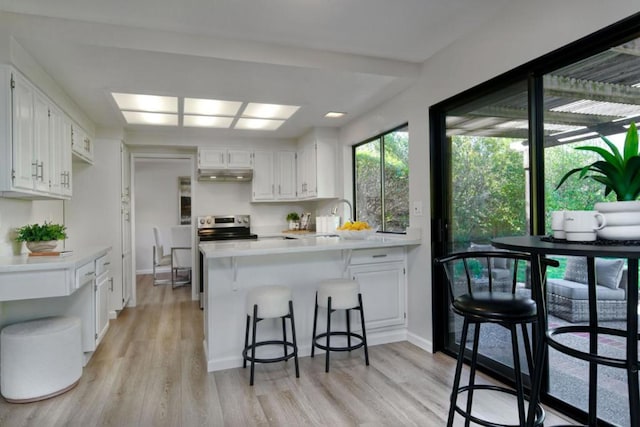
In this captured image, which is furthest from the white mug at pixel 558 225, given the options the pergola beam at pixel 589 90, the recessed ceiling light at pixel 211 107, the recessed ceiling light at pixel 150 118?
the recessed ceiling light at pixel 150 118

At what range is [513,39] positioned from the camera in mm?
2381

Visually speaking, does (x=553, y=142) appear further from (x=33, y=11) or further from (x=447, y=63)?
(x=33, y=11)

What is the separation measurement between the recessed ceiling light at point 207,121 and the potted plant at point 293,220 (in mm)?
1845

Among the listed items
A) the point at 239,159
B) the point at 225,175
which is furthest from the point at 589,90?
the point at 225,175

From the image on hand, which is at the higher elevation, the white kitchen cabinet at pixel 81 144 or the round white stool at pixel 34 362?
the white kitchen cabinet at pixel 81 144

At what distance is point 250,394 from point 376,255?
62.2 inches

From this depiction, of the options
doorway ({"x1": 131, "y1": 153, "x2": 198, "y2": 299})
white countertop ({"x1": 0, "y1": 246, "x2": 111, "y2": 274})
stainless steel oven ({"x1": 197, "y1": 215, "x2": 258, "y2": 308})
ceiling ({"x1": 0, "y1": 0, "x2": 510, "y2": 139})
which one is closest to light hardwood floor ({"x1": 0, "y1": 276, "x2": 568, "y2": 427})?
white countertop ({"x1": 0, "y1": 246, "x2": 111, "y2": 274})

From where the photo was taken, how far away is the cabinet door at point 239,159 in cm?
542

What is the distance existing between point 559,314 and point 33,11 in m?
3.70

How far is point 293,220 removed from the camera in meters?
5.99

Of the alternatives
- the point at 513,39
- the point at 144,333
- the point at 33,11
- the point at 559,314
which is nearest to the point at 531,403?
the point at 559,314

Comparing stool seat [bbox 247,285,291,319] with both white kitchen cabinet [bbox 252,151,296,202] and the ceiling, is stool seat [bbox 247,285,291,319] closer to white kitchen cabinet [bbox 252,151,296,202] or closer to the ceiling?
the ceiling

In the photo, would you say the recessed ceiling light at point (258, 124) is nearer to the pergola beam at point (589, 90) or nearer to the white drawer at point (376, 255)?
the white drawer at point (376, 255)

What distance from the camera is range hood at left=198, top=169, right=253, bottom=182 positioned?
5.39 m
